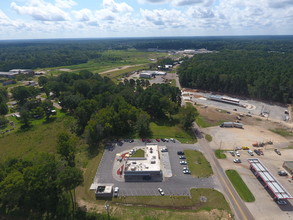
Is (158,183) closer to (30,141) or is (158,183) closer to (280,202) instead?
(280,202)

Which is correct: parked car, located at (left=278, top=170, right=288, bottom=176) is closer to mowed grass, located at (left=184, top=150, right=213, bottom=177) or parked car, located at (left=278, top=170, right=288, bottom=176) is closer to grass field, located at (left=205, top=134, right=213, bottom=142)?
mowed grass, located at (left=184, top=150, right=213, bottom=177)

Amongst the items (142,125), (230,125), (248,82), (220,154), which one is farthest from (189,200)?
(248,82)

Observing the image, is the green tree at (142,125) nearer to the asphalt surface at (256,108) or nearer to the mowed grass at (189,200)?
the mowed grass at (189,200)

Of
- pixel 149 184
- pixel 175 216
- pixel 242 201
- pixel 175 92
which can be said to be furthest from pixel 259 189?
pixel 175 92

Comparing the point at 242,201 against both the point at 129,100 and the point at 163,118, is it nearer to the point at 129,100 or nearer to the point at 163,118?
the point at 163,118

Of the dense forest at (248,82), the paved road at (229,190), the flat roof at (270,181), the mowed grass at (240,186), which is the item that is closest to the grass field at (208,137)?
the paved road at (229,190)

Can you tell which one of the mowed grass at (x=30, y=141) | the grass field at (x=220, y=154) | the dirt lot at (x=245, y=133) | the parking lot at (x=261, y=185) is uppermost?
the parking lot at (x=261, y=185)
